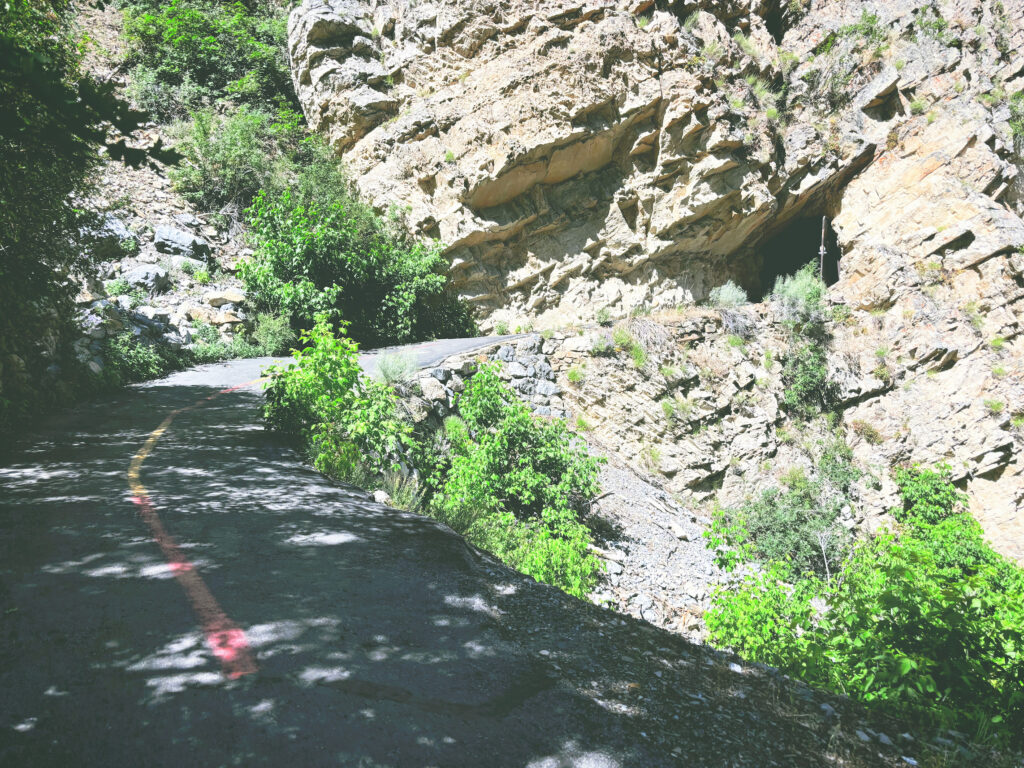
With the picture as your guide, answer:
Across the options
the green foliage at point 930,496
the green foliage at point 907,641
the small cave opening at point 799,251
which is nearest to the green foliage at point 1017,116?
the small cave opening at point 799,251

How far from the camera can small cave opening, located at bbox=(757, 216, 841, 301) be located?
17.0 metres

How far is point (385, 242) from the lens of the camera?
15820 millimetres

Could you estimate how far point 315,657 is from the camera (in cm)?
276

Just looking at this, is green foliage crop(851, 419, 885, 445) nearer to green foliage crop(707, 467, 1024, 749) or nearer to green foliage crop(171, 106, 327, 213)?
green foliage crop(707, 467, 1024, 749)

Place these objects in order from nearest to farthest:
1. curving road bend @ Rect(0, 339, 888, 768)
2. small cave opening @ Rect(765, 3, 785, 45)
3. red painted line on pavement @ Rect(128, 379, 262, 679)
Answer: curving road bend @ Rect(0, 339, 888, 768) < red painted line on pavement @ Rect(128, 379, 262, 679) < small cave opening @ Rect(765, 3, 785, 45)

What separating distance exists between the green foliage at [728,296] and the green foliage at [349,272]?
26.6ft

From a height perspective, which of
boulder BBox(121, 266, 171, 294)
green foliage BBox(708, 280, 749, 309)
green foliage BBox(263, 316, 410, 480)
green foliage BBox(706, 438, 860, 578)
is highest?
green foliage BBox(708, 280, 749, 309)

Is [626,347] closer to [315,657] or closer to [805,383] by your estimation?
[805,383]

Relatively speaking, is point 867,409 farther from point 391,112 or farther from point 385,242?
point 391,112

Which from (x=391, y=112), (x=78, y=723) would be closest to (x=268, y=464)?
(x=78, y=723)

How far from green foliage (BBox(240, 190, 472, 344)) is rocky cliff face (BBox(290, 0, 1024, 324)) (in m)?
1.07

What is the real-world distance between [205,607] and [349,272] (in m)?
12.5

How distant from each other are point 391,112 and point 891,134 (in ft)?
52.2

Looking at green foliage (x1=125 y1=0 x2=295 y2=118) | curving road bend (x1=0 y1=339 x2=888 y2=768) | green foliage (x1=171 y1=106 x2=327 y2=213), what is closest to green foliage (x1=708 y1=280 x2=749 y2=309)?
green foliage (x1=171 y1=106 x2=327 y2=213)
